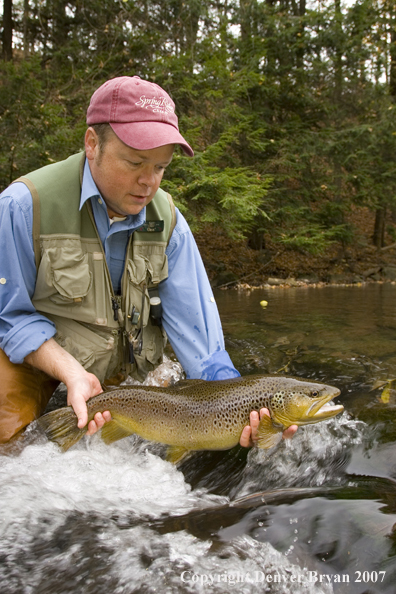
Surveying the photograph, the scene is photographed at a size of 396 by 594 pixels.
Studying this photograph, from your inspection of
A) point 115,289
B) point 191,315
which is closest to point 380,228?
point 191,315

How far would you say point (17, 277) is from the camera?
2.85 meters

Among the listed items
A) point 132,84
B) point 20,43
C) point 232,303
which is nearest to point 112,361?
point 132,84

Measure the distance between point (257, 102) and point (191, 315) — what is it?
1350 cm

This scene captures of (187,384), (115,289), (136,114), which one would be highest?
(136,114)

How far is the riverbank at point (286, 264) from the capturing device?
13.9 metres

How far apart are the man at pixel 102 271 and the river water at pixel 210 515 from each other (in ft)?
1.20

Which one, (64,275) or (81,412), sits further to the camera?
(64,275)

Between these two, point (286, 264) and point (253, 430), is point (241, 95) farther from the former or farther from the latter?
point (253, 430)

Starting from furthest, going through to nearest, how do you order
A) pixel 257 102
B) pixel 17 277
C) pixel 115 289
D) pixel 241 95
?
1. pixel 257 102
2. pixel 241 95
3. pixel 115 289
4. pixel 17 277

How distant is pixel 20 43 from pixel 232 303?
10902mm

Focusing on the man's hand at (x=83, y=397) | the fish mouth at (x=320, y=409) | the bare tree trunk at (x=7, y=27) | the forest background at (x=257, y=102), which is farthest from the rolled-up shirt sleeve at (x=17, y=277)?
the bare tree trunk at (x=7, y=27)

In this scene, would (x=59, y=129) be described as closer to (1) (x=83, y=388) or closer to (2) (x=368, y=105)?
(1) (x=83, y=388)

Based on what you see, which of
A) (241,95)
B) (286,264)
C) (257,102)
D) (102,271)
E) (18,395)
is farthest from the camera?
(286,264)

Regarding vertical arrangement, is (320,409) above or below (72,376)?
below
